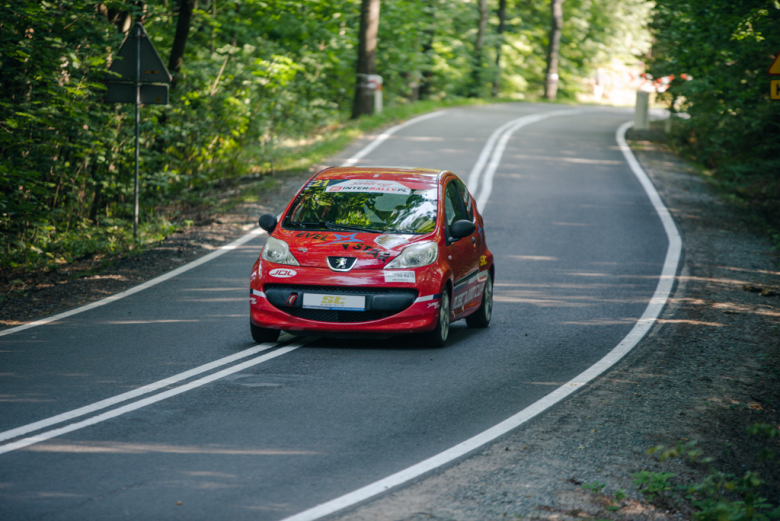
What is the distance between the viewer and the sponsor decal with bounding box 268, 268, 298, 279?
316 inches

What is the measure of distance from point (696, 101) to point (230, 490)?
20.2 m

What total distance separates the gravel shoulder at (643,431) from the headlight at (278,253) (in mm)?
2944

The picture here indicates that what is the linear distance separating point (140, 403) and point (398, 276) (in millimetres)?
2665

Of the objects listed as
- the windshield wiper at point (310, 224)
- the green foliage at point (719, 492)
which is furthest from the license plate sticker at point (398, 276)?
the green foliage at point (719, 492)

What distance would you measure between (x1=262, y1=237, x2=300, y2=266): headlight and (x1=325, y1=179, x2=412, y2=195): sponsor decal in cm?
99

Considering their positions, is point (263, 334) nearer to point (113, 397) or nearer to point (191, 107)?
point (113, 397)

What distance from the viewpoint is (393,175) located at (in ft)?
30.3

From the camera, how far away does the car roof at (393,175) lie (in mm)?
9125

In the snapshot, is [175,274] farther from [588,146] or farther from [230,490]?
[588,146]

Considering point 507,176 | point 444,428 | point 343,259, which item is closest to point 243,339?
point 343,259

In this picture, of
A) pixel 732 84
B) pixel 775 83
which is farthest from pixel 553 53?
pixel 775 83

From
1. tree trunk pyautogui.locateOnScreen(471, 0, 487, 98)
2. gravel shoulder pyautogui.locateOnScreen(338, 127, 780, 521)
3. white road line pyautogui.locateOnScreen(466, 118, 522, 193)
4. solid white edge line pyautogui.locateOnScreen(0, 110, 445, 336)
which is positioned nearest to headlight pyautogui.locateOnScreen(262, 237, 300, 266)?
solid white edge line pyautogui.locateOnScreen(0, 110, 445, 336)

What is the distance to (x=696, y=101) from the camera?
72.8ft

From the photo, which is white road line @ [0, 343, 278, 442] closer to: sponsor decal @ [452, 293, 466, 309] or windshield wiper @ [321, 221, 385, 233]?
windshield wiper @ [321, 221, 385, 233]
